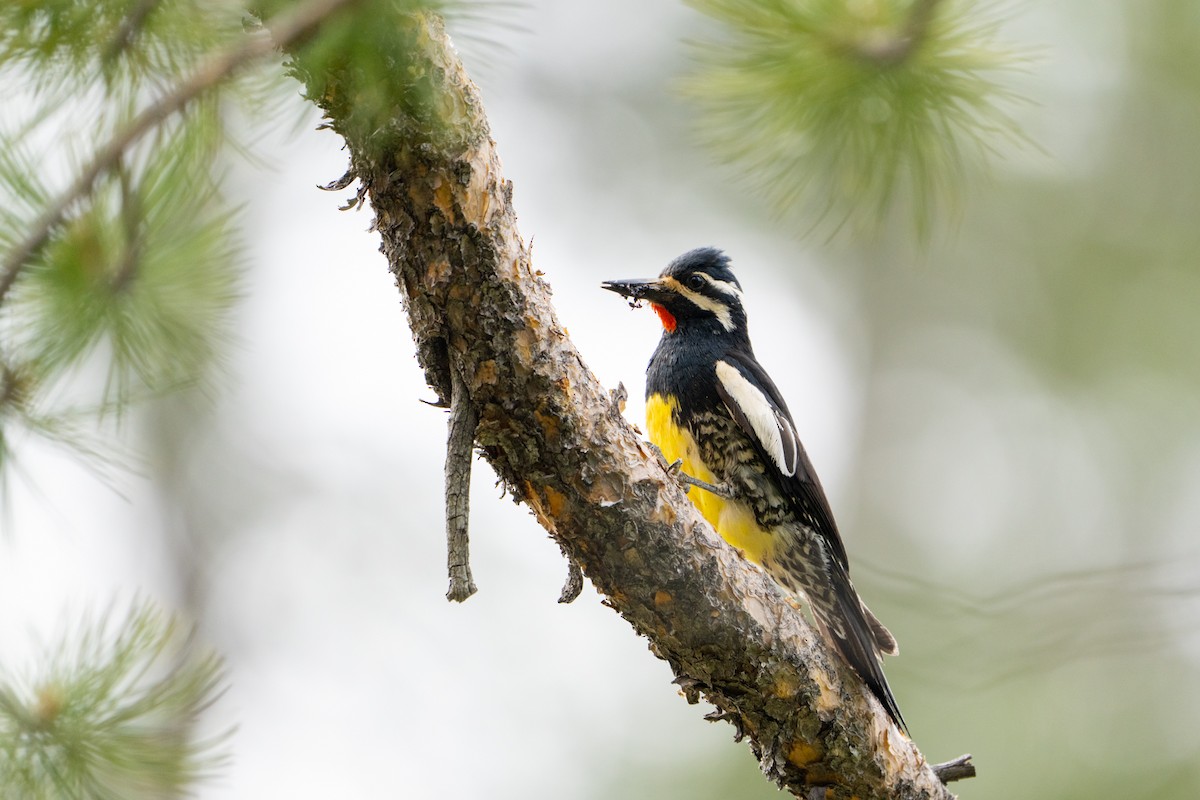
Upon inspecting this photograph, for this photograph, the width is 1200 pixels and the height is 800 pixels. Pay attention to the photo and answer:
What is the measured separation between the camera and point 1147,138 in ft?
35.5

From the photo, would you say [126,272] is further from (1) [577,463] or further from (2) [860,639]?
(2) [860,639]

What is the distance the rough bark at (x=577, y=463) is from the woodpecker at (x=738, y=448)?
58cm

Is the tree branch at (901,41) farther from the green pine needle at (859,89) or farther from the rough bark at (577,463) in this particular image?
the rough bark at (577,463)

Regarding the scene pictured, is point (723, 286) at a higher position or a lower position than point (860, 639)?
higher

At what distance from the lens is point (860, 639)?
11.4ft

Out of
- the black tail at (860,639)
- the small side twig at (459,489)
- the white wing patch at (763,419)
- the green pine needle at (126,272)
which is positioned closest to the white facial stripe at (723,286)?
the white wing patch at (763,419)

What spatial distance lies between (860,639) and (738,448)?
942mm

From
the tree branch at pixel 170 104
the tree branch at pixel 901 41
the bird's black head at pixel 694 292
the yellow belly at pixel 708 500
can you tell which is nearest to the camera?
the tree branch at pixel 170 104

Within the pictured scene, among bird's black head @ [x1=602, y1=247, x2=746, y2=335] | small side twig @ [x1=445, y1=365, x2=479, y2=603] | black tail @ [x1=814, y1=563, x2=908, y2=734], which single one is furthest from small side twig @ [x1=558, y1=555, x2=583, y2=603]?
bird's black head @ [x1=602, y1=247, x2=746, y2=335]

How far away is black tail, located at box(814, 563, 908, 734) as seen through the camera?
3.25 meters

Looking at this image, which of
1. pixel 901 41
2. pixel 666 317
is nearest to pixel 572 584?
pixel 901 41

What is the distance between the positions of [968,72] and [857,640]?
190cm

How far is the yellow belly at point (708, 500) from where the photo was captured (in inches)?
163

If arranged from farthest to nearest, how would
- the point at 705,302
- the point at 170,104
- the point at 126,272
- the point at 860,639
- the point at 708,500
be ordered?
the point at 705,302, the point at 708,500, the point at 860,639, the point at 126,272, the point at 170,104
